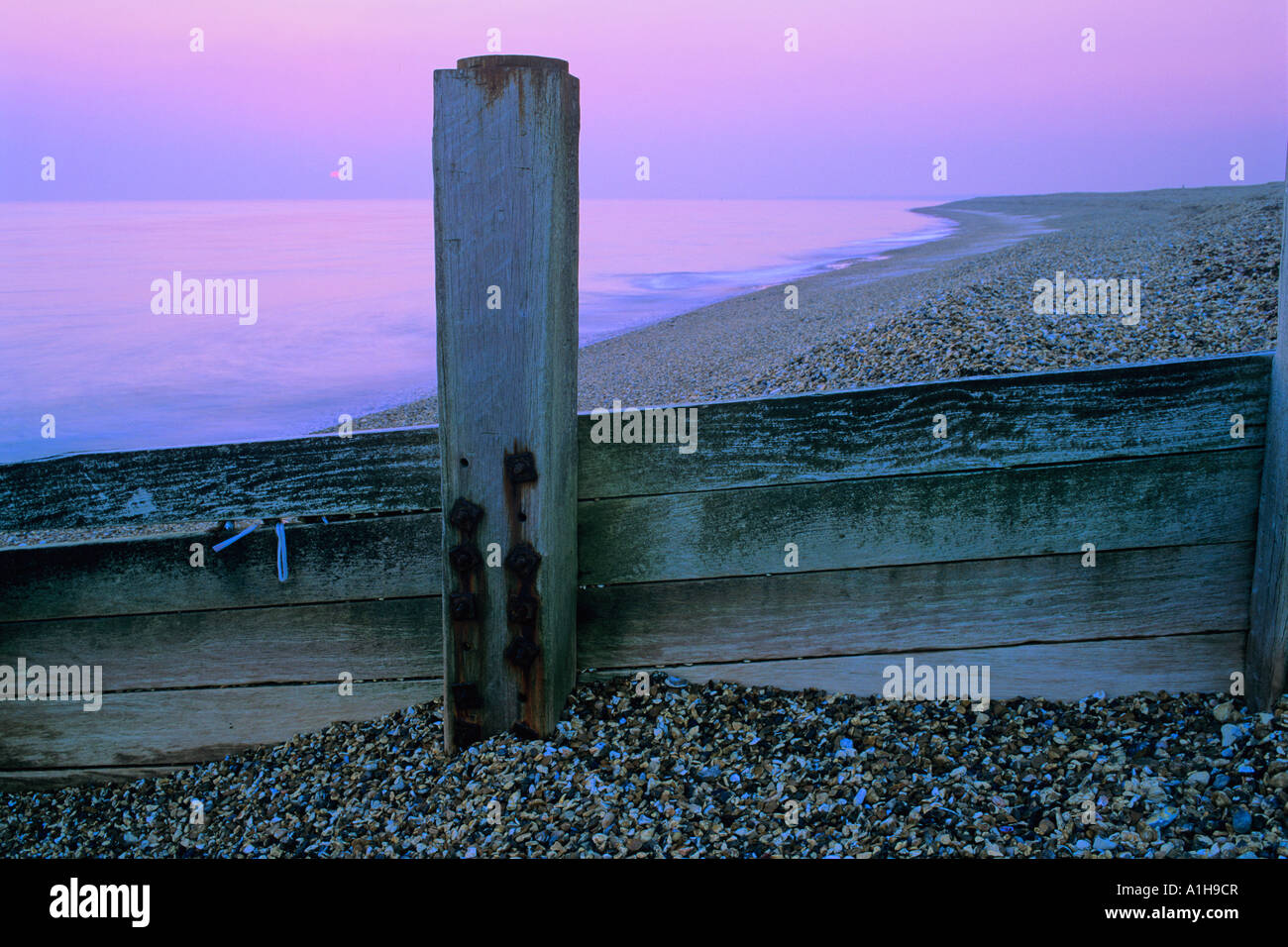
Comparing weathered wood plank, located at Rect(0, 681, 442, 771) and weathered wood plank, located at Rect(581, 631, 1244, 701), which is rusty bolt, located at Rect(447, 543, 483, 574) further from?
Answer: weathered wood plank, located at Rect(581, 631, 1244, 701)

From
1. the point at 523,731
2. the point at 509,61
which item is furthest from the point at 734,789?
the point at 509,61

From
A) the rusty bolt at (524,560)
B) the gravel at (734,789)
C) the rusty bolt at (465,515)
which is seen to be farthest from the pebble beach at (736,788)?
the rusty bolt at (465,515)

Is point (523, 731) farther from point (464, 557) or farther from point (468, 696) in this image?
point (464, 557)

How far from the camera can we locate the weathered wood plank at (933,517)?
3006 mm

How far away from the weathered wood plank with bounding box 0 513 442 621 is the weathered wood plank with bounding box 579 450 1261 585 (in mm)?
592

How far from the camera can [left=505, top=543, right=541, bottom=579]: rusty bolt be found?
9.21ft

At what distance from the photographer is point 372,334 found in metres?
17.1

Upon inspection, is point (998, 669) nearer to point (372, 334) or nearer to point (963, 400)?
point (963, 400)

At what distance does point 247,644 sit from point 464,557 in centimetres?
90

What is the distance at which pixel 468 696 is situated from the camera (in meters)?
2.94

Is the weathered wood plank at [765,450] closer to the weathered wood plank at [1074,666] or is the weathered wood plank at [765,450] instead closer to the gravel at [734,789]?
the weathered wood plank at [1074,666]

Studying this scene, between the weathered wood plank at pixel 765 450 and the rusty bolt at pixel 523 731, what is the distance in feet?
2.40
